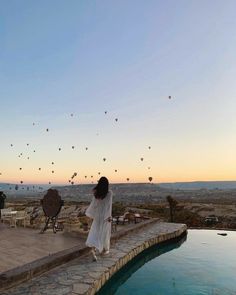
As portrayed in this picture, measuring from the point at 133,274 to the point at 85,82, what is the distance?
13.2m

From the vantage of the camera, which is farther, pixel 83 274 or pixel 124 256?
pixel 124 256

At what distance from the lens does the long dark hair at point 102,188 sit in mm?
7788

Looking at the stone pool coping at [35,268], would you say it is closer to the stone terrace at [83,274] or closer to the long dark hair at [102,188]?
the stone terrace at [83,274]

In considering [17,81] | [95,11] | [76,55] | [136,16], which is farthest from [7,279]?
[17,81]

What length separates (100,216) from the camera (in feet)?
26.3

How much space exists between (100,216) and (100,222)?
0.14 meters

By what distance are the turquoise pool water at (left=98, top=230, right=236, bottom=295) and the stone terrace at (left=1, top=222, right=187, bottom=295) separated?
0.30 meters

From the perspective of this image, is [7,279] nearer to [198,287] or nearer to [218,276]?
[198,287]

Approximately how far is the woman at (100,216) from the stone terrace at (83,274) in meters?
0.41

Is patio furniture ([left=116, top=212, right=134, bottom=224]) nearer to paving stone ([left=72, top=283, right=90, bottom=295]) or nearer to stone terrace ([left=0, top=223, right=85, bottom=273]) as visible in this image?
stone terrace ([left=0, top=223, right=85, bottom=273])

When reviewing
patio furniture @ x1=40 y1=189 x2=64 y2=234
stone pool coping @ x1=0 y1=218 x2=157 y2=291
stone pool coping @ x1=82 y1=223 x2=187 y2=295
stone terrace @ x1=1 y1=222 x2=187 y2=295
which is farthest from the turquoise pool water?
patio furniture @ x1=40 y1=189 x2=64 y2=234

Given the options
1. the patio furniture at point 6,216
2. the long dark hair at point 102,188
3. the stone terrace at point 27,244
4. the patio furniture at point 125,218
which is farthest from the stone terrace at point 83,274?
the patio furniture at point 6,216

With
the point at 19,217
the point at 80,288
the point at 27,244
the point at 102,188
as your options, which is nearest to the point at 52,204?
the point at 19,217

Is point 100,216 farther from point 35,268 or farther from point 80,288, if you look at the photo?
point 80,288
